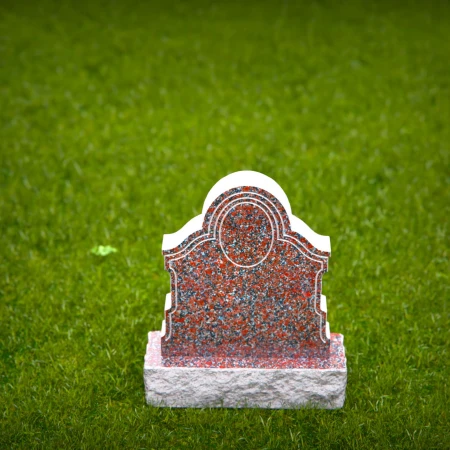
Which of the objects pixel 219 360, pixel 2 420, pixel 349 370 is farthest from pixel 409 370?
pixel 2 420

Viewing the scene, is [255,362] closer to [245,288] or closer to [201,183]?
[245,288]

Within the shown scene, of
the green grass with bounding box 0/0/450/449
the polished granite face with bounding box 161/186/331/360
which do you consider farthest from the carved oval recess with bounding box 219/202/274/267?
the green grass with bounding box 0/0/450/449

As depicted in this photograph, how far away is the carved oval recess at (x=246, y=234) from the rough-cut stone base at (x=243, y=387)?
74 centimetres

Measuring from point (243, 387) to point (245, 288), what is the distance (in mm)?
660

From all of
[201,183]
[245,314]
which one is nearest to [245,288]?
[245,314]

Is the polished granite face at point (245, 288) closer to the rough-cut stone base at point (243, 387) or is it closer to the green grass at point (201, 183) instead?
the rough-cut stone base at point (243, 387)

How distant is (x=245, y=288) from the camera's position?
506 cm

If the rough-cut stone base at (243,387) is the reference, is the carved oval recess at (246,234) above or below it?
above

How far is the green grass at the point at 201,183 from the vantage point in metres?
5.12

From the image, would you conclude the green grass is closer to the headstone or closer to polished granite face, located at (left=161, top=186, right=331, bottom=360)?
the headstone

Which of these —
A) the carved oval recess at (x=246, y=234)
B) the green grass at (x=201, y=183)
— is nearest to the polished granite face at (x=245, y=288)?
the carved oval recess at (x=246, y=234)

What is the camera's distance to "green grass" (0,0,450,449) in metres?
5.12

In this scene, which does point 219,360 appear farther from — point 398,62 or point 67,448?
point 398,62

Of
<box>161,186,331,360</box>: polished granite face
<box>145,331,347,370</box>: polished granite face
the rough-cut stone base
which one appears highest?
<box>161,186,331,360</box>: polished granite face
